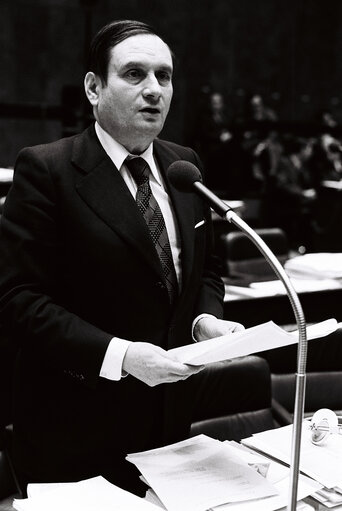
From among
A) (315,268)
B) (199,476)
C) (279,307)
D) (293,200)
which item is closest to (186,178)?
(199,476)

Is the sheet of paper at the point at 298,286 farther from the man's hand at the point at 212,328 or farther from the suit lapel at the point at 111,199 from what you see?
the suit lapel at the point at 111,199

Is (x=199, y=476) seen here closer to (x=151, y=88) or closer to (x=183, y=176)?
(x=183, y=176)

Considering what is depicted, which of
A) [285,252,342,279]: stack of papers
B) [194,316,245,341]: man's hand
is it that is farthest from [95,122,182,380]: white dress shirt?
[285,252,342,279]: stack of papers

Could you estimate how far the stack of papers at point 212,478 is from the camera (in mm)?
1411

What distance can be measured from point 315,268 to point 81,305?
7.83ft

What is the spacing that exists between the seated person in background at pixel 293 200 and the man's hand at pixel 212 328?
7.15m

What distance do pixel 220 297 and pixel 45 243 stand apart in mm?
489

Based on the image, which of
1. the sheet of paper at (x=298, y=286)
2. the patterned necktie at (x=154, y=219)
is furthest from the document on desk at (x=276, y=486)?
the sheet of paper at (x=298, y=286)

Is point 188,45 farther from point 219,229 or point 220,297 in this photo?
point 220,297

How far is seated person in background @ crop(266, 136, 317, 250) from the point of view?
902 centimetres

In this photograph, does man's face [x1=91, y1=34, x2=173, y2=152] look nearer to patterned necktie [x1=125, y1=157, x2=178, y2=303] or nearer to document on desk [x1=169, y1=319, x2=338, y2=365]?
patterned necktie [x1=125, y1=157, x2=178, y2=303]

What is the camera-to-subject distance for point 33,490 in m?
1.41

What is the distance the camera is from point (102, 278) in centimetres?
161

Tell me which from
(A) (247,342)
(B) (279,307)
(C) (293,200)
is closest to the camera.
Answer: (A) (247,342)
